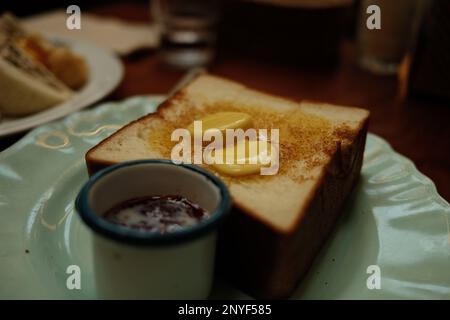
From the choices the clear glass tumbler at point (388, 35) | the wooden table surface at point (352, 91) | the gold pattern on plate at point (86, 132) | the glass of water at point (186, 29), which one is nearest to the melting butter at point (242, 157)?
the gold pattern on plate at point (86, 132)

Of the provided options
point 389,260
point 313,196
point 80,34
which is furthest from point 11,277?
point 80,34

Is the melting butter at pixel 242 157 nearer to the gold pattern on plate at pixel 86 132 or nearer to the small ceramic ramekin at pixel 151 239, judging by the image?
the small ceramic ramekin at pixel 151 239

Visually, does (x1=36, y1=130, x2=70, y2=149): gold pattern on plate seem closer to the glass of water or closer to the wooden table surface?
the wooden table surface

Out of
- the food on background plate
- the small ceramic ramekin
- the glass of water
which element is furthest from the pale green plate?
the glass of water

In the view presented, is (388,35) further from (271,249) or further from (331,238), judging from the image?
(271,249)

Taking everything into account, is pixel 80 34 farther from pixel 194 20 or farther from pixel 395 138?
pixel 395 138

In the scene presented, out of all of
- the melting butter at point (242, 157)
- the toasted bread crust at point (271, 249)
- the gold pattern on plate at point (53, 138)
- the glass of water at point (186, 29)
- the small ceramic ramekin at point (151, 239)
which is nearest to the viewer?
the small ceramic ramekin at point (151, 239)

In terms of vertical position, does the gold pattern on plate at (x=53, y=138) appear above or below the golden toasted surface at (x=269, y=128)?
below
